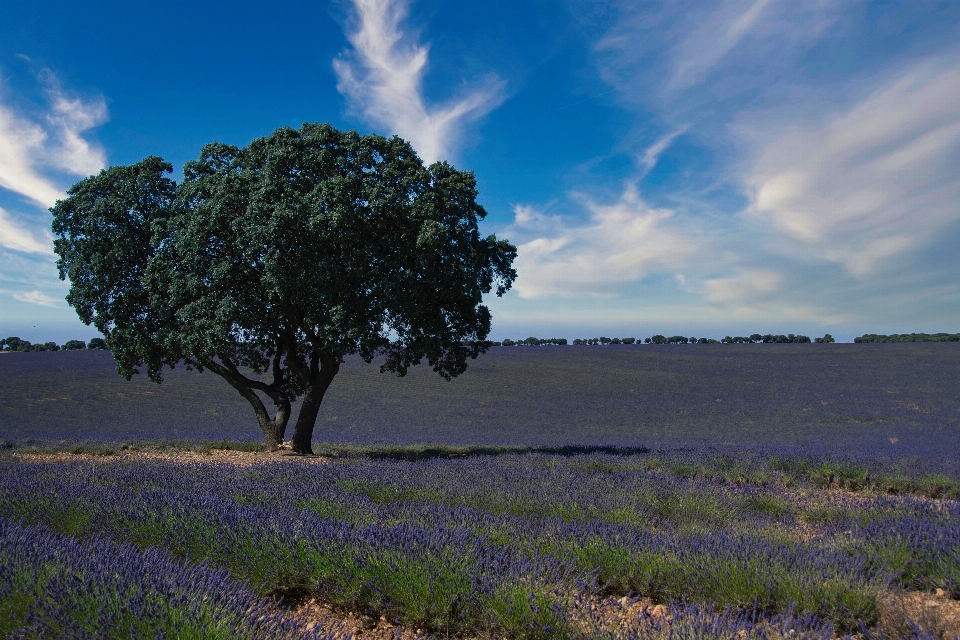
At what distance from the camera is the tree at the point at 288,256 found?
9852 mm

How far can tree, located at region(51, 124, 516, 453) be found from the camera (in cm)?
985

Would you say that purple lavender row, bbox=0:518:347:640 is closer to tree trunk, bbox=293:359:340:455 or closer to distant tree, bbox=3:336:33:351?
tree trunk, bbox=293:359:340:455

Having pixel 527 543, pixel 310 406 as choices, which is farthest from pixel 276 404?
pixel 527 543

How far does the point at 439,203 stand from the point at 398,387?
22.9 meters

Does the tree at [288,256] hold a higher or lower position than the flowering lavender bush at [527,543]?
higher

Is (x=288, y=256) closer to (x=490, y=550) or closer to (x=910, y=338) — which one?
(x=490, y=550)

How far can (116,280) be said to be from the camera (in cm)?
1141

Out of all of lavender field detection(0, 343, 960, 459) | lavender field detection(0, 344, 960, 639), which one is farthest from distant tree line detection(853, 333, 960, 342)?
lavender field detection(0, 344, 960, 639)

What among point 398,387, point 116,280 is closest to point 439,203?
point 116,280

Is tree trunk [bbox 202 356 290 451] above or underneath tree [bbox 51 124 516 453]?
underneath

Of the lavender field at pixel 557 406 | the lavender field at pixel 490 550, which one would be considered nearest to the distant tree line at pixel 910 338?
the lavender field at pixel 557 406

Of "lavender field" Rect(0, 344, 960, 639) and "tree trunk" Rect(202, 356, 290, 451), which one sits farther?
"tree trunk" Rect(202, 356, 290, 451)

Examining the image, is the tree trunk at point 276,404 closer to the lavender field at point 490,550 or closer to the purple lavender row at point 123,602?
the lavender field at point 490,550

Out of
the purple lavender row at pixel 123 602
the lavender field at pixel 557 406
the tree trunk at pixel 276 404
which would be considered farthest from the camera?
the lavender field at pixel 557 406
